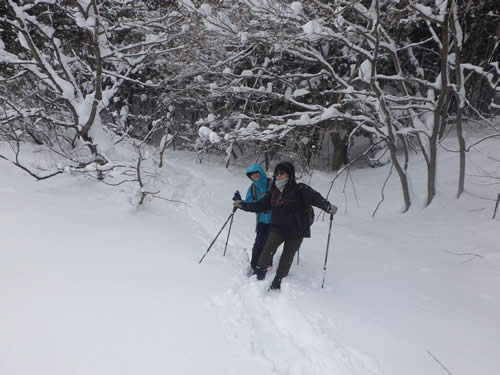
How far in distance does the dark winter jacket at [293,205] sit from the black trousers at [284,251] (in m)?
0.08

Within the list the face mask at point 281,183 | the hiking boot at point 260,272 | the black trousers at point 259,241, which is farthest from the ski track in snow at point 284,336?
the face mask at point 281,183

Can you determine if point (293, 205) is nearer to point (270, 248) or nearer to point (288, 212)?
point (288, 212)

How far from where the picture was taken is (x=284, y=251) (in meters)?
3.59

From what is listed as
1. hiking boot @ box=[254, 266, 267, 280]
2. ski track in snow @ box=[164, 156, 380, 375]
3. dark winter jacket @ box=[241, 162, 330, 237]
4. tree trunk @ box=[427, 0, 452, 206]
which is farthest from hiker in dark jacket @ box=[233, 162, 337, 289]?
tree trunk @ box=[427, 0, 452, 206]

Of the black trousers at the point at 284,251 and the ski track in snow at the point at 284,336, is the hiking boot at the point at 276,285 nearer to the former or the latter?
the black trousers at the point at 284,251

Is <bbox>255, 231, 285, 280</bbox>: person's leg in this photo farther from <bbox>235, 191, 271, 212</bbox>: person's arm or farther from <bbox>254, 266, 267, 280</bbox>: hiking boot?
<bbox>235, 191, 271, 212</bbox>: person's arm

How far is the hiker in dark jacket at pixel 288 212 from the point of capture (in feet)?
11.4

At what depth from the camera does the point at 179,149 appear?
15141mm

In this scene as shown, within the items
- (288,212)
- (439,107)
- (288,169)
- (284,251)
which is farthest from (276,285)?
(439,107)

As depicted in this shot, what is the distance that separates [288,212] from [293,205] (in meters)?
0.10

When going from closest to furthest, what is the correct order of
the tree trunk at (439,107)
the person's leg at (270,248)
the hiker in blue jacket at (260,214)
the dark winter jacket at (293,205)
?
the dark winter jacket at (293,205) < the person's leg at (270,248) < the hiker in blue jacket at (260,214) < the tree trunk at (439,107)

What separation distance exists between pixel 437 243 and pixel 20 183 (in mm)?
8282

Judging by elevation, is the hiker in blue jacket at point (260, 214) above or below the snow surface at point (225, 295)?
above

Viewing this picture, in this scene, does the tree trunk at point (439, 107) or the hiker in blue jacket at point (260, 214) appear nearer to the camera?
the hiker in blue jacket at point (260, 214)
